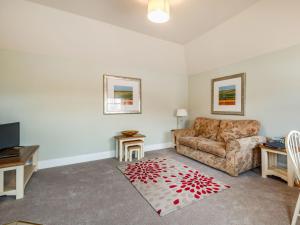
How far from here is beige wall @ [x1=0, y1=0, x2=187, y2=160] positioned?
2566mm

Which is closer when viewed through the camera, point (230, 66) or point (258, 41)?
point (258, 41)

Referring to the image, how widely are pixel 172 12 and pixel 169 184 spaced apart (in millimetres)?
2786

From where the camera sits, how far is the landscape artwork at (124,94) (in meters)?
3.63

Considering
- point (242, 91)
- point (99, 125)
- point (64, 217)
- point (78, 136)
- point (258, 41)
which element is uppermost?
point (258, 41)

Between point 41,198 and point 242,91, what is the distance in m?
4.01

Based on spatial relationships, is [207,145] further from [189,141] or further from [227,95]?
[227,95]

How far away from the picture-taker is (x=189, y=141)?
3361mm

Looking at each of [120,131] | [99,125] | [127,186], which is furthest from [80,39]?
[127,186]

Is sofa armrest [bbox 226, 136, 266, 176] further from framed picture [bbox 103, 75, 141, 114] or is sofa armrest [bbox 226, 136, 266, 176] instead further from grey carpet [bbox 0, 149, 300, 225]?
→ framed picture [bbox 103, 75, 141, 114]

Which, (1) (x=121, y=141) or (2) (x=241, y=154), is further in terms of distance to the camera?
(1) (x=121, y=141)

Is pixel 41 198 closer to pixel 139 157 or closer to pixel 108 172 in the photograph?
pixel 108 172

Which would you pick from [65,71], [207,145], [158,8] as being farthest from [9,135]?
[207,145]

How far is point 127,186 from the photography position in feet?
7.32

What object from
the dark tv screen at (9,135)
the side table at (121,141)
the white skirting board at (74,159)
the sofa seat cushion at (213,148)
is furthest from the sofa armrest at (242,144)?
the dark tv screen at (9,135)
